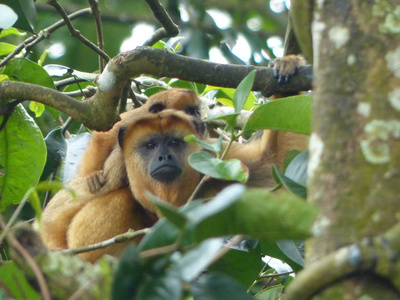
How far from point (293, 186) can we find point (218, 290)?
549 mm

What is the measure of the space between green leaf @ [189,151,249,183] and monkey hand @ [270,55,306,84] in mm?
936

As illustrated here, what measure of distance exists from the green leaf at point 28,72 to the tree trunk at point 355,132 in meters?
2.58

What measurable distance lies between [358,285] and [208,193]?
2.55 metres

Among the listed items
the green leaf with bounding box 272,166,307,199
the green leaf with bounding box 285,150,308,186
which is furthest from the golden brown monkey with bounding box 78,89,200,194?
the green leaf with bounding box 272,166,307,199

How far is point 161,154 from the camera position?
174 inches

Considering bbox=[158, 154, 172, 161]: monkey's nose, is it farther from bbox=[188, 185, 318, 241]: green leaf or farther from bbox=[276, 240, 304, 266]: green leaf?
bbox=[188, 185, 318, 241]: green leaf

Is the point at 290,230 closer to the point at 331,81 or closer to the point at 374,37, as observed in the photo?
the point at 331,81

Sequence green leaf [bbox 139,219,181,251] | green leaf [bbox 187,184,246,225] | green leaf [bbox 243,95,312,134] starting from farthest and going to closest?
green leaf [bbox 243,95,312,134], green leaf [bbox 139,219,181,251], green leaf [bbox 187,184,246,225]

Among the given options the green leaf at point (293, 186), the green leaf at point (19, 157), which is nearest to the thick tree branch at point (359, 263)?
the green leaf at point (293, 186)

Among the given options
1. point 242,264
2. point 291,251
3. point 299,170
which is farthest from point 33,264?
point 242,264

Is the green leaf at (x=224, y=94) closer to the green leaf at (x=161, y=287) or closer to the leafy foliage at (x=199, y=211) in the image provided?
the leafy foliage at (x=199, y=211)

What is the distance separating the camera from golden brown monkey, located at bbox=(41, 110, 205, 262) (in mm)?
4297

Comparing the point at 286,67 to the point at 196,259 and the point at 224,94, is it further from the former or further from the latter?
the point at 196,259

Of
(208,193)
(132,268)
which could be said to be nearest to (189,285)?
(132,268)
